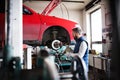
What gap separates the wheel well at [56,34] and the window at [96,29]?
2.13 metres

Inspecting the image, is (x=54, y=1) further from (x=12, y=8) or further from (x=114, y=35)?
(x=114, y=35)

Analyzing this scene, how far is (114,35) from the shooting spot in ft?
2.42

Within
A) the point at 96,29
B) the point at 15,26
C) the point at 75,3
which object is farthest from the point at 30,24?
the point at 96,29

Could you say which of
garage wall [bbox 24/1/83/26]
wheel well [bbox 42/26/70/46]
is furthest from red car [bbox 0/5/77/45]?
garage wall [bbox 24/1/83/26]

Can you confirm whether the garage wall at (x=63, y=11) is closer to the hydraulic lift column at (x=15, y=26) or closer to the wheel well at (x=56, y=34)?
the wheel well at (x=56, y=34)

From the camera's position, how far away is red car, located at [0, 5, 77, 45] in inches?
199

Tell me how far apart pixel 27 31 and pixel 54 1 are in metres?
1.51

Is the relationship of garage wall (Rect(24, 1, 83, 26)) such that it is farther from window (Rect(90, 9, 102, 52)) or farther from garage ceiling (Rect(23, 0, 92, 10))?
window (Rect(90, 9, 102, 52))

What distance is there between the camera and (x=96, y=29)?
7.95 metres

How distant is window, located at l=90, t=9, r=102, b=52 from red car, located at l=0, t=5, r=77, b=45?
2.23 metres

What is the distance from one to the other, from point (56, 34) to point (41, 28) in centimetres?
67

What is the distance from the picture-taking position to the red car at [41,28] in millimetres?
5062

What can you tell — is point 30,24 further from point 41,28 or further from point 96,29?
point 96,29

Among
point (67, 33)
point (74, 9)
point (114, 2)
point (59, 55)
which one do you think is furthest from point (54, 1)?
point (114, 2)
